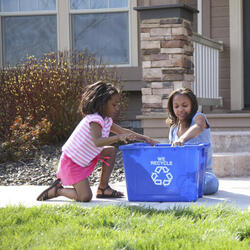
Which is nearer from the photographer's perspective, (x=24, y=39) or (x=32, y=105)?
(x=32, y=105)

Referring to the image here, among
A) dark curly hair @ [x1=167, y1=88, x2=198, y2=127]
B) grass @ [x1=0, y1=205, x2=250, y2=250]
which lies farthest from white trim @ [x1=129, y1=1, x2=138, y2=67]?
grass @ [x1=0, y1=205, x2=250, y2=250]

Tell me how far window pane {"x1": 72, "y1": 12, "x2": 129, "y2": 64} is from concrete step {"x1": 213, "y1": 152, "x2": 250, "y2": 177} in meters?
3.97

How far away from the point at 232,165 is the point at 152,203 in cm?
174

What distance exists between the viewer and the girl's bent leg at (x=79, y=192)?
445 centimetres

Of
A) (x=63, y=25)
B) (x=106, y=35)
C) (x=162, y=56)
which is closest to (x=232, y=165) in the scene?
(x=162, y=56)

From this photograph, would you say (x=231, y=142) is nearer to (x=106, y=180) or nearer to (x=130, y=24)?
(x=106, y=180)

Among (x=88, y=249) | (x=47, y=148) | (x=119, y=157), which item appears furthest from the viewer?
(x=47, y=148)

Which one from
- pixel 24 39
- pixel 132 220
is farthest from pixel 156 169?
pixel 24 39

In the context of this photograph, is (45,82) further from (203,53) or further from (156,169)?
(156,169)

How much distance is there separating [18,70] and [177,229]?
5.43m

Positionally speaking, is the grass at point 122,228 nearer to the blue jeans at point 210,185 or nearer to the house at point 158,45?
the blue jeans at point 210,185

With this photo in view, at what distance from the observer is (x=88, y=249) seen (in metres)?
2.95

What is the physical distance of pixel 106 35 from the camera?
9.45 metres

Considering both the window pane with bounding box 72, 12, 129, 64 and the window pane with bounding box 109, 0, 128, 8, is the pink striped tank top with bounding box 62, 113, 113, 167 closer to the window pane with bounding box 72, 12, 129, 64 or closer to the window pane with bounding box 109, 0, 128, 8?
the window pane with bounding box 72, 12, 129, 64
